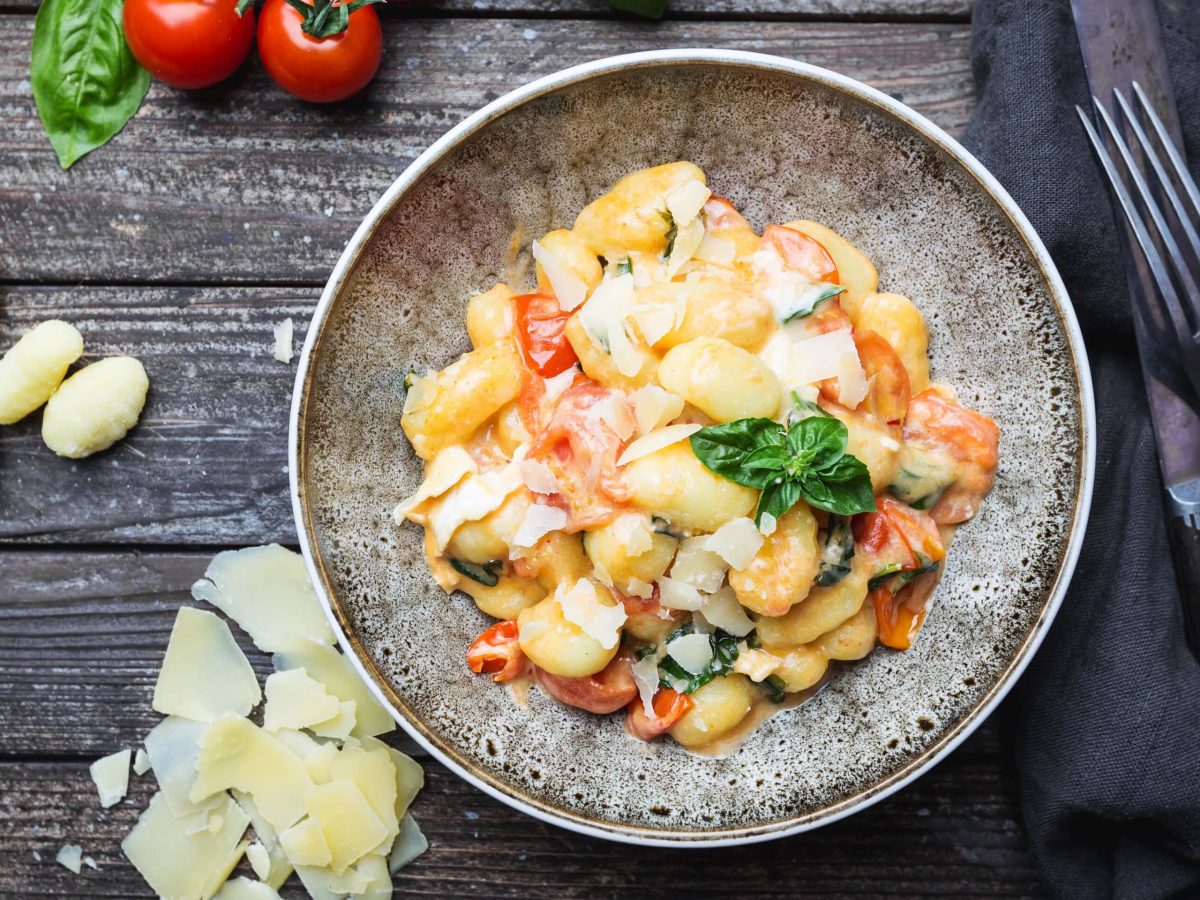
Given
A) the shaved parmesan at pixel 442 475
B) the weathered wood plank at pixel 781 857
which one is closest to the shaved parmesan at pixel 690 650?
the shaved parmesan at pixel 442 475

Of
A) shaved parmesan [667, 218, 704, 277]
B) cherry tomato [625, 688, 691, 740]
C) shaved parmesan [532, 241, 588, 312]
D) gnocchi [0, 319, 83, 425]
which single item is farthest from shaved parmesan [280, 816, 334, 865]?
shaved parmesan [667, 218, 704, 277]

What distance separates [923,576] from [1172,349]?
54 cm

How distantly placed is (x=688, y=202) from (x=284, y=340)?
0.76 meters

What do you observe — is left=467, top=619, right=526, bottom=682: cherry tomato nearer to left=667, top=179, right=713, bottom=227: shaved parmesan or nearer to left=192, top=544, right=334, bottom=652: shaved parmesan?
left=192, top=544, right=334, bottom=652: shaved parmesan

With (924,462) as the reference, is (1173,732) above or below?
below

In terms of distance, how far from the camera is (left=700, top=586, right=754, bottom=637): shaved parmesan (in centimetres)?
143

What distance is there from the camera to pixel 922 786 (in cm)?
178

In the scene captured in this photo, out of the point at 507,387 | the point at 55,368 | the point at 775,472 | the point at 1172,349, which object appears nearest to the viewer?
the point at 775,472

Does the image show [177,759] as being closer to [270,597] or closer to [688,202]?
[270,597]

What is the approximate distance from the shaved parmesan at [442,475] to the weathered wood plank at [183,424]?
0.38m

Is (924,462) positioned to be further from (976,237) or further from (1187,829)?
(1187,829)

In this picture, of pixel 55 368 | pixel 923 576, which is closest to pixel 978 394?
pixel 923 576

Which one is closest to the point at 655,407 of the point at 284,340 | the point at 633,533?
the point at 633,533

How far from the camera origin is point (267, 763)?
171cm
